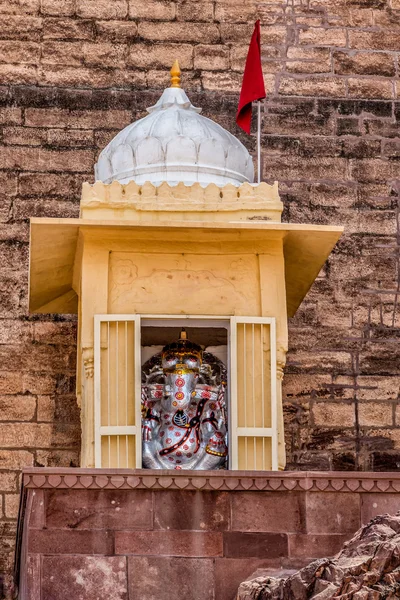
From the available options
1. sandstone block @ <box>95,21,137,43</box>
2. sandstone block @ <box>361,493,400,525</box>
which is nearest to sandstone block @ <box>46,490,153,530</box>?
sandstone block @ <box>361,493,400,525</box>

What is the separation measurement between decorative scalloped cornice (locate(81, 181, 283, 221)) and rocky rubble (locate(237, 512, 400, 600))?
3.00 meters

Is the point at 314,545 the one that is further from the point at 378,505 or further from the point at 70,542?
the point at 70,542

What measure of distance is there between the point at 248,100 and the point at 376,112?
301 centimetres

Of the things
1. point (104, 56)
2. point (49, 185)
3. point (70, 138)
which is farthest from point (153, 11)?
point (49, 185)

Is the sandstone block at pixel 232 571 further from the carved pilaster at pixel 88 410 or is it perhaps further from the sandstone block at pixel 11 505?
the sandstone block at pixel 11 505

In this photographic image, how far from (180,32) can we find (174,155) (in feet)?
12.3

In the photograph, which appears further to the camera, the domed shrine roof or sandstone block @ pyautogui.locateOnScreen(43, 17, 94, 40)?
sandstone block @ pyautogui.locateOnScreen(43, 17, 94, 40)

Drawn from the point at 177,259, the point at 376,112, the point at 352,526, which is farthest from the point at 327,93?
the point at 352,526

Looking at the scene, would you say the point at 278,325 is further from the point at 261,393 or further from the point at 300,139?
the point at 300,139

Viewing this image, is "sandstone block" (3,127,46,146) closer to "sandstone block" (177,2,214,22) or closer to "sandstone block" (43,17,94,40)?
"sandstone block" (43,17,94,40)

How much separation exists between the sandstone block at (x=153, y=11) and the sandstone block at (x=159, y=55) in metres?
0.30

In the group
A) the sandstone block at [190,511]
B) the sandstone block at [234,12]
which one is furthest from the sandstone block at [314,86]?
the sandstone block at [190,511]

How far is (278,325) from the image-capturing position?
13188 mm

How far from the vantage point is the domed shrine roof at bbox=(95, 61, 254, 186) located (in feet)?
44.7
